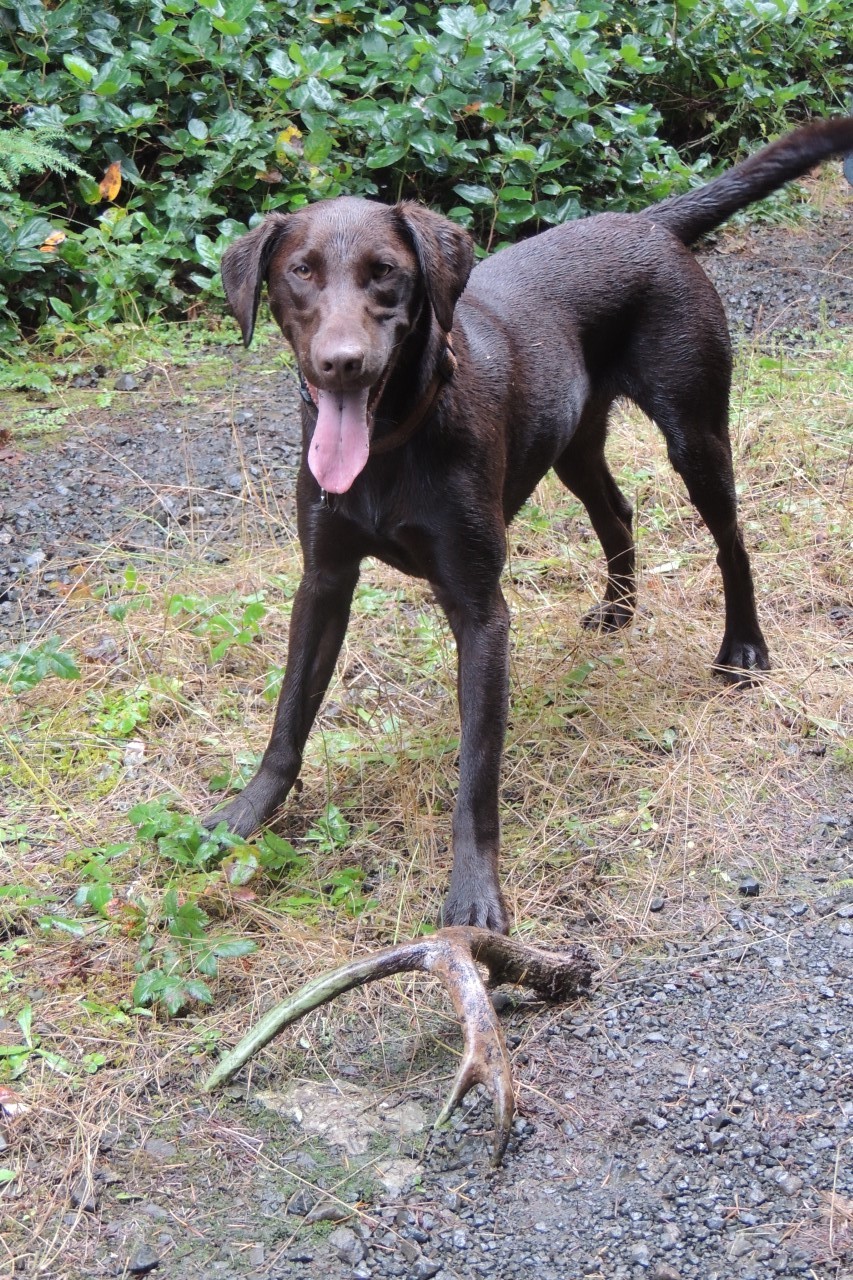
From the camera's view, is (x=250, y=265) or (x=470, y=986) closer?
(x=470, y=986)

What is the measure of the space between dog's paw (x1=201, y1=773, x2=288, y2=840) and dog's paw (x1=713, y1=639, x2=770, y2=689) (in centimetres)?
145

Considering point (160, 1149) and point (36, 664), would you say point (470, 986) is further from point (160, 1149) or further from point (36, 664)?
point (36, 664)

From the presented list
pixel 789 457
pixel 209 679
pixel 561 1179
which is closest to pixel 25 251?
pixel 209 679

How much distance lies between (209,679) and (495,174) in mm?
3870

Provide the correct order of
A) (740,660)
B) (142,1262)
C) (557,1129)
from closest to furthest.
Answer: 1. (142,1262)
2. (557,1129)
3. (740,660)

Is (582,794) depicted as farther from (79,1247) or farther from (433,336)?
(79,1247)

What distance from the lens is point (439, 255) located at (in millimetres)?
2980

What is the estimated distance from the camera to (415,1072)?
2684 millimetres

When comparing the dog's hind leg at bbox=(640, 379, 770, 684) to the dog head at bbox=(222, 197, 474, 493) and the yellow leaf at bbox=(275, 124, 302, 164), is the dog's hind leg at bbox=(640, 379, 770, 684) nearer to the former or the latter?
the dog head at bbox=(222, 197, 474, 493)

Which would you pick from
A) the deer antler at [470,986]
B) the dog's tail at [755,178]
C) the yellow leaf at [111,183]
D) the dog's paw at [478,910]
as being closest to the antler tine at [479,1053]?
the deer antler at [470,986]

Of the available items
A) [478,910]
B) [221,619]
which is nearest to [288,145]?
[221,619]

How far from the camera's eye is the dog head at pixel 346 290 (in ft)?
9.09

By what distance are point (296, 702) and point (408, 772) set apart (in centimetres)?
37

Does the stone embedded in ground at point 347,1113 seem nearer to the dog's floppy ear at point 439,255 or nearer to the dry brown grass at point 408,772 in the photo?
the dry brown grass at point 408,772
